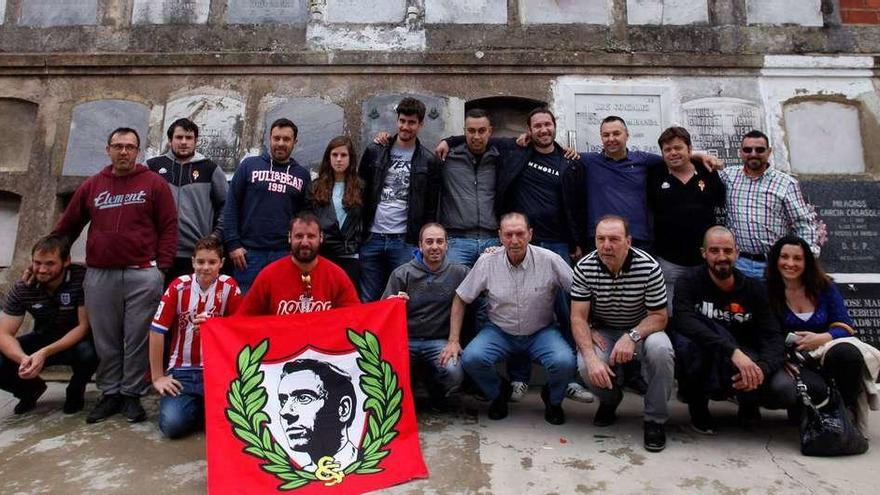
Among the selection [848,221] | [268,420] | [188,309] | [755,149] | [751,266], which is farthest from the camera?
[848,221]

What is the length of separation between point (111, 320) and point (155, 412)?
782 mm

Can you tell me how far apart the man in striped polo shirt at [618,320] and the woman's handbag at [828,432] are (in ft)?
2.65

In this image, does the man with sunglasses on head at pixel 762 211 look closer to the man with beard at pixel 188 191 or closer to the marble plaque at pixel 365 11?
the marble plaque at pixel 365 11

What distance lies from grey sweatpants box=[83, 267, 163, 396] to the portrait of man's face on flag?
1.39 meters

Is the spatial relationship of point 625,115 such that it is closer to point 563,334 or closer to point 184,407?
point 563,334

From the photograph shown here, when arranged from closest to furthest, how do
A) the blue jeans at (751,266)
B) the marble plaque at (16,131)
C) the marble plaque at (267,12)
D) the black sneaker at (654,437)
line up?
the black sneaker at (654,437), the blue jeans at (751,266), the marble plaque at (16,131), the marble plaque at (267,12)

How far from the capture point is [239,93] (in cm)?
643

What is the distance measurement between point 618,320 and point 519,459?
1.24m

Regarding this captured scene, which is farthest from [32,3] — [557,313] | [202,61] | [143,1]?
[557,313]

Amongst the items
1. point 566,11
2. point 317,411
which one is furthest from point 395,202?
point 566,11

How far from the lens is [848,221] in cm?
587

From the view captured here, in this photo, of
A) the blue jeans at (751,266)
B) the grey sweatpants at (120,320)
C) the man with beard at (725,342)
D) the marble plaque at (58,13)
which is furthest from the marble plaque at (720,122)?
the marble plaque at (58,13)

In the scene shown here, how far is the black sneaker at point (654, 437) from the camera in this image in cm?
343

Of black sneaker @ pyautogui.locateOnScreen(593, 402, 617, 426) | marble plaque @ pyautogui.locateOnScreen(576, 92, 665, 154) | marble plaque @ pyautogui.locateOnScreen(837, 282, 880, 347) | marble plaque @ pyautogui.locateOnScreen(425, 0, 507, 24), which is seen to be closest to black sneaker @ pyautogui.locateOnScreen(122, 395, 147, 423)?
black sneaker @ pyautogui.locateOnScreen(593, 402, 617, 426)
